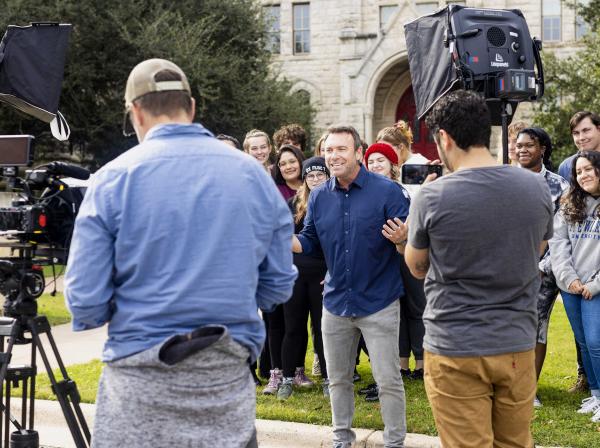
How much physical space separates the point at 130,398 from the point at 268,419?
3.52 m

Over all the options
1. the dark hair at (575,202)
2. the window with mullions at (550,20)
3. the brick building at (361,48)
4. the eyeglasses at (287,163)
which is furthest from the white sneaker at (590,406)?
the window with mullions at (550,20)

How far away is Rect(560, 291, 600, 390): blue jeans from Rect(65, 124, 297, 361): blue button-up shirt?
12.9 ft

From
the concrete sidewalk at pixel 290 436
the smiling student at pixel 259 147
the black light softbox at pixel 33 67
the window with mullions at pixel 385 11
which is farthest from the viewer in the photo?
the window with mullions at pixel 385 11

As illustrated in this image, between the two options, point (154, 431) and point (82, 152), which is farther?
point (82, 152)

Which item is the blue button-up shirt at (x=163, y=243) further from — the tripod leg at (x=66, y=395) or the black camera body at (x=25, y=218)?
the tripod leg at (x=66, y=395)

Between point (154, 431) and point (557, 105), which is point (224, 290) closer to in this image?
point (154, 431)

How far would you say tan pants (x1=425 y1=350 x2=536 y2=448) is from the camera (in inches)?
147

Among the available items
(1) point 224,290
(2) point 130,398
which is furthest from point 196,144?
(2) point 130,398

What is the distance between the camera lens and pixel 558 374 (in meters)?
7.78

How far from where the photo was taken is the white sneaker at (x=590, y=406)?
6345 mm

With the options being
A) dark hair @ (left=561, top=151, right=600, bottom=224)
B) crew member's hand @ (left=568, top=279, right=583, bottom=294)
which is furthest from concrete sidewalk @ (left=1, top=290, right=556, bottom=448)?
dark hair @ (left=561, top=151, right=600, bottom=224)

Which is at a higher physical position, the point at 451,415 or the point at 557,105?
the point at 557,105

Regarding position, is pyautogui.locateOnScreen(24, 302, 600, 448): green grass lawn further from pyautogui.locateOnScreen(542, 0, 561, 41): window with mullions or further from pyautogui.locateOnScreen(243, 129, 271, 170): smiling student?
pyautogui.locateOnScreen(542, 0, 561, 41): window with mullions

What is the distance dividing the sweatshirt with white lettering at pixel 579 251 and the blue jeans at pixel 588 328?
0.13 meters
